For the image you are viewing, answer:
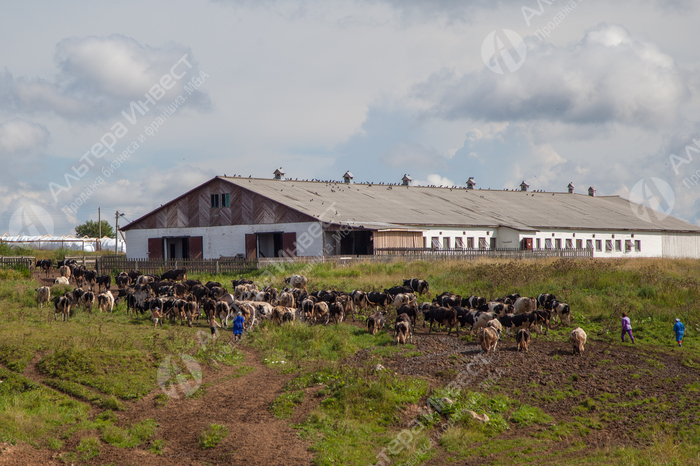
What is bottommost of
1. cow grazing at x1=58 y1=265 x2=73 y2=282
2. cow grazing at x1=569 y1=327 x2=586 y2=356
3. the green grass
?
the green grass

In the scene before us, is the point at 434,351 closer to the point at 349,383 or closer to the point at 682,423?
the point at 349,383

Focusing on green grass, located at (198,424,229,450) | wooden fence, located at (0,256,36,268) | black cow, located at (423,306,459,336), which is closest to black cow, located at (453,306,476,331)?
black cow, located at (423,306,459,336)

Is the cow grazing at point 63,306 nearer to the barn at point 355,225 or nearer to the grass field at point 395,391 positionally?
the grass field at point 395,391

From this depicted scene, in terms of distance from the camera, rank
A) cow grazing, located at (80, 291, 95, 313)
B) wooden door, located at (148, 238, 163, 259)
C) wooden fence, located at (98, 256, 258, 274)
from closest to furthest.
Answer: cow grazing, located at (80, 291, 95, 313) → wooden fence, located at (98, 256, 258, 274) → wooden door, located at (148, 238, 163, 259)

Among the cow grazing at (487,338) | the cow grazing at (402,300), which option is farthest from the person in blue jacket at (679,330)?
the cow grazing at (402,300)

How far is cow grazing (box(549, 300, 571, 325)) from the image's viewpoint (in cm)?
2273

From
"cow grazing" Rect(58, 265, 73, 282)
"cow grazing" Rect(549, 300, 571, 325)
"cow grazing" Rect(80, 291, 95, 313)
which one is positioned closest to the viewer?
"cow grazing" Rect(549, 300, 571, 325)

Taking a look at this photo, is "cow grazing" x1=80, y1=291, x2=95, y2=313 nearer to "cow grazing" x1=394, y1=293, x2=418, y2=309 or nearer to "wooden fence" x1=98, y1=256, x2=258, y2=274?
"cow grazing" x1=394, y1=293, x2=418, y2=309

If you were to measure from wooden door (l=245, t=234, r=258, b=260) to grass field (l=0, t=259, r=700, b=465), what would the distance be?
2353 cm

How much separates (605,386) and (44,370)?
14.1 m

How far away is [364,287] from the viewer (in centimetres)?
3052

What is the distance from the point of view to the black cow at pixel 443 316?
21547 mm

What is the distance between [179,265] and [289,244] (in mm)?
9033

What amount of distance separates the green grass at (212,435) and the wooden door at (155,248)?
4147cm
